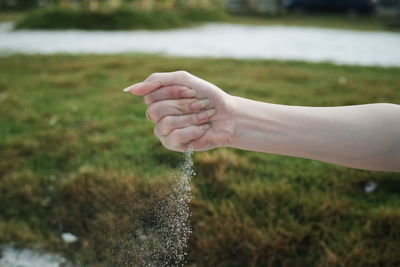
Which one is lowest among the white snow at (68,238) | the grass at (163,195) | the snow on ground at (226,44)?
the white snow at (68,238)

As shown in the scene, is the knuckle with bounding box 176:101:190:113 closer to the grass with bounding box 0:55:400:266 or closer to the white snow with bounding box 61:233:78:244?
the grass with bounding box 0:55:400:266

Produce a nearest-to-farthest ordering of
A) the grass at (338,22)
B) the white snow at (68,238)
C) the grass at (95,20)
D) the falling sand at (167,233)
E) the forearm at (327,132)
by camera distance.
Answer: the forearm at (327,132) → the falling sand at (167,233) → the white snow at (68,238) → the grass at (95,20) → the grass at (338,22)

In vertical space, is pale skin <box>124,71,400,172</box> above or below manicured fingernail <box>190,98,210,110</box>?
Answer: below

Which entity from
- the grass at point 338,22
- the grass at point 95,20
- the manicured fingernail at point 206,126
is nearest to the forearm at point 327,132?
the manicured fingernail at point 206,126

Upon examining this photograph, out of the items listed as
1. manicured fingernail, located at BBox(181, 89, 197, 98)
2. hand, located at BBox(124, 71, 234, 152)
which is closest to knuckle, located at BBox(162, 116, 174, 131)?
hand, located at BBox(124, 71, 234, 152)

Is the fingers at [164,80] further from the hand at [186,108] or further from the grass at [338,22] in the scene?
the grass at [338,22]

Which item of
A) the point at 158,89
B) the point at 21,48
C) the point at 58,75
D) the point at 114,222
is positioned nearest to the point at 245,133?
the point at 158,89
